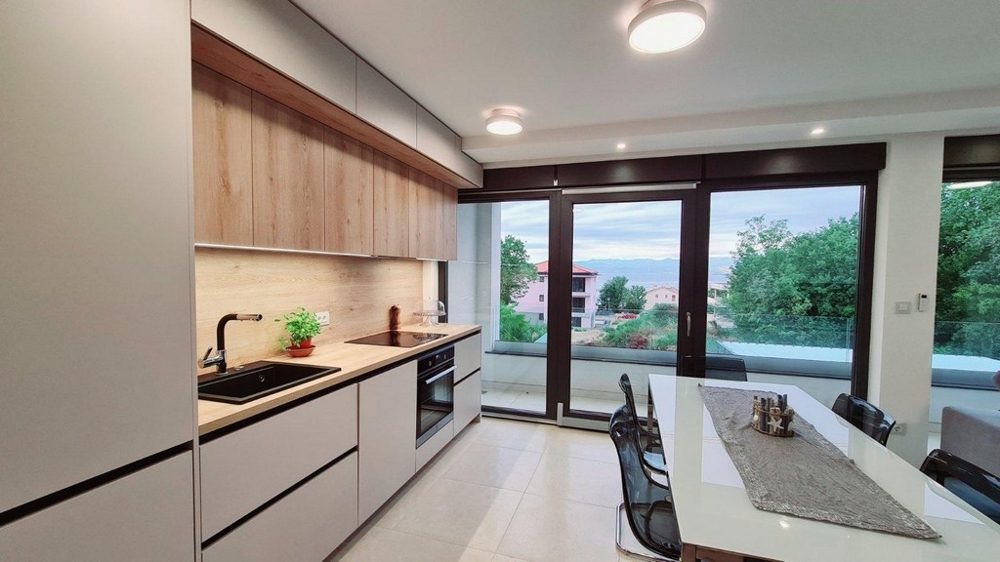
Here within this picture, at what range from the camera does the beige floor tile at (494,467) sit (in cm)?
276

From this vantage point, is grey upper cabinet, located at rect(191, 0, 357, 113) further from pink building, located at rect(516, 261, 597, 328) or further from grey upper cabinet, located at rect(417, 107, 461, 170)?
pink building, located at rect(516, 261, 597, 328)

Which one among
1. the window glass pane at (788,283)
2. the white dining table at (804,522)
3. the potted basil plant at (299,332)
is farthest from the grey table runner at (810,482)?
the potted basil plant at (299,332)

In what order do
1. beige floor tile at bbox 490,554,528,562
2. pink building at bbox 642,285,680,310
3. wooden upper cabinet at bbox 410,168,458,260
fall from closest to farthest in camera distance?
beige floor tile at bbox 490,554,528,562 → wooden upper cabinet at bbox 410,168,458,260 → pink building at bbox 642,285,680,310

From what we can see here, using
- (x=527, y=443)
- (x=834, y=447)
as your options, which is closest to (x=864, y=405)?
(x=834, y=447)

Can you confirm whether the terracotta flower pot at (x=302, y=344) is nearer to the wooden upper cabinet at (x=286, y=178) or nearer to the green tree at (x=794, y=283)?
the wooden upper cabinet at (x=286, y=178)

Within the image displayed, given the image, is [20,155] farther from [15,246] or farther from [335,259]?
[335,259]

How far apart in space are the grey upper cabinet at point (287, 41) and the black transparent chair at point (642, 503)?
208 centimetres

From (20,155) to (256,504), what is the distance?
1331mm

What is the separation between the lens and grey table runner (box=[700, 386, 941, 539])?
1161 millimetres

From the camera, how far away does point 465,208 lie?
4137 millimetres

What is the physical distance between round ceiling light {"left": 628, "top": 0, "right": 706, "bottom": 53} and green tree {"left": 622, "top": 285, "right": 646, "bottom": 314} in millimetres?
2273

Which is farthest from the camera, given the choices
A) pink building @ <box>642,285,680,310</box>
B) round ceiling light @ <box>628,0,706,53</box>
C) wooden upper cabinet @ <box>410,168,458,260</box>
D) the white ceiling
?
pink building @ <box>642,285,680,310</box>

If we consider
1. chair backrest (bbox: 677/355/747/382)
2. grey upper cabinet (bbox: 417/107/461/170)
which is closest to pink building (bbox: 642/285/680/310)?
chair backrest (bbox: 677/355/747/382)

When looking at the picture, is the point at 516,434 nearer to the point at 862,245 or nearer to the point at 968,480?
the point at 968,480
